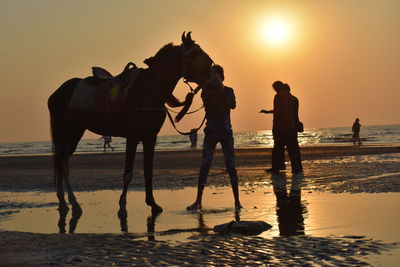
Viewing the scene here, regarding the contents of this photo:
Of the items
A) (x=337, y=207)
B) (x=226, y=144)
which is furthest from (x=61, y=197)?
(x=337, y=207)

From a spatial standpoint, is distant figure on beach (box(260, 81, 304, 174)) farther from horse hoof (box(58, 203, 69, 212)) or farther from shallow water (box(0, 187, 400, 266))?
horse hoof (box(58, 203, 69, 212))

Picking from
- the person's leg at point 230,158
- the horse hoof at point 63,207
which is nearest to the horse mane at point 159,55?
the person's leg at point 230,158

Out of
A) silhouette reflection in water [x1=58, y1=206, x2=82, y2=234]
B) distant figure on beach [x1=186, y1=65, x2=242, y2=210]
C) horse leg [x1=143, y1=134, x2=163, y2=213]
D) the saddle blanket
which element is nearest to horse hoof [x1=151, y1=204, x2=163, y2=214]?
horse leg [x1=143, y1=134, x2=163, y2=213]

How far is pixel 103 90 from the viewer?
10.9 metres

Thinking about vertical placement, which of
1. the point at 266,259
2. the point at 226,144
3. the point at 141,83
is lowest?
the point at 266,259

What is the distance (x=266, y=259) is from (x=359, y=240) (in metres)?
1.35

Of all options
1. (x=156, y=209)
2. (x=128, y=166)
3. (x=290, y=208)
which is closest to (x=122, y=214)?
(x=156, y=209)

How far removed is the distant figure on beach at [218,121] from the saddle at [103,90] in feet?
4.12

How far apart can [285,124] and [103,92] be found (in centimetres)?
717

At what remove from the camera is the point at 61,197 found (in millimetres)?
10938

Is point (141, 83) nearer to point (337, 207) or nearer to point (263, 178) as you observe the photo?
point (337, 207)

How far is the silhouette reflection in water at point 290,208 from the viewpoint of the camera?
787cm

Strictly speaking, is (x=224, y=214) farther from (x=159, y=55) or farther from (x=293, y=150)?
(x=293, y=150)

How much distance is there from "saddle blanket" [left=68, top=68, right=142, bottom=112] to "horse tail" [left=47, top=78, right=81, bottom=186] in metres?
0.27
